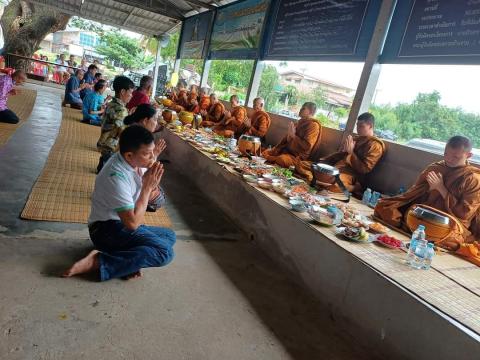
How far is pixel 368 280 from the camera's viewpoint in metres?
2.29

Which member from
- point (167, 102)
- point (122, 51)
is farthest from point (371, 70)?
point (122, 51)

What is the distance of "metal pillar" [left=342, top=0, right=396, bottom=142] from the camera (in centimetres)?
473

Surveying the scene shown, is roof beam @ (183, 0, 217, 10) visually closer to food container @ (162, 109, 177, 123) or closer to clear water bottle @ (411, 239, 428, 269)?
food container @ (162, 109, 177, 123)

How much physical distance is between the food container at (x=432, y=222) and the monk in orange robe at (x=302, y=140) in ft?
8.02

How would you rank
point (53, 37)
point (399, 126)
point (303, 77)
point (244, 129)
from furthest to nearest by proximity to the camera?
point (53, 37) < point (303, 77) < point (244, 129) < point (399, 126)

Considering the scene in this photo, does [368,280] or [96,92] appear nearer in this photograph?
[368,280]

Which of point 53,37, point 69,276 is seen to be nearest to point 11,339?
point 69,276

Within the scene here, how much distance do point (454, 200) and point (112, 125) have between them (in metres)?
3.90

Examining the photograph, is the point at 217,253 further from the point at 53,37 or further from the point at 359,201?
the point at 53,37

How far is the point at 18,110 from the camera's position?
8.01m

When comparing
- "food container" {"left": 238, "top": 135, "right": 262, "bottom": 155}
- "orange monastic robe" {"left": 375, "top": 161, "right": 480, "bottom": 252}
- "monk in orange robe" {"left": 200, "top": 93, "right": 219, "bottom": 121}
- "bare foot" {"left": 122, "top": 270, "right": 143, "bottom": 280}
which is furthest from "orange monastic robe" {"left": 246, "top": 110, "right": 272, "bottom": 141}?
"bare foot" {"left": 122, "top": 270, "right": 143, "bottom": 280}

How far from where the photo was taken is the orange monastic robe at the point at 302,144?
5357 millimetres

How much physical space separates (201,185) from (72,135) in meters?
3.26

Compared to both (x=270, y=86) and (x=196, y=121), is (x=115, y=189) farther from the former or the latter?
(x=270, y=86)
